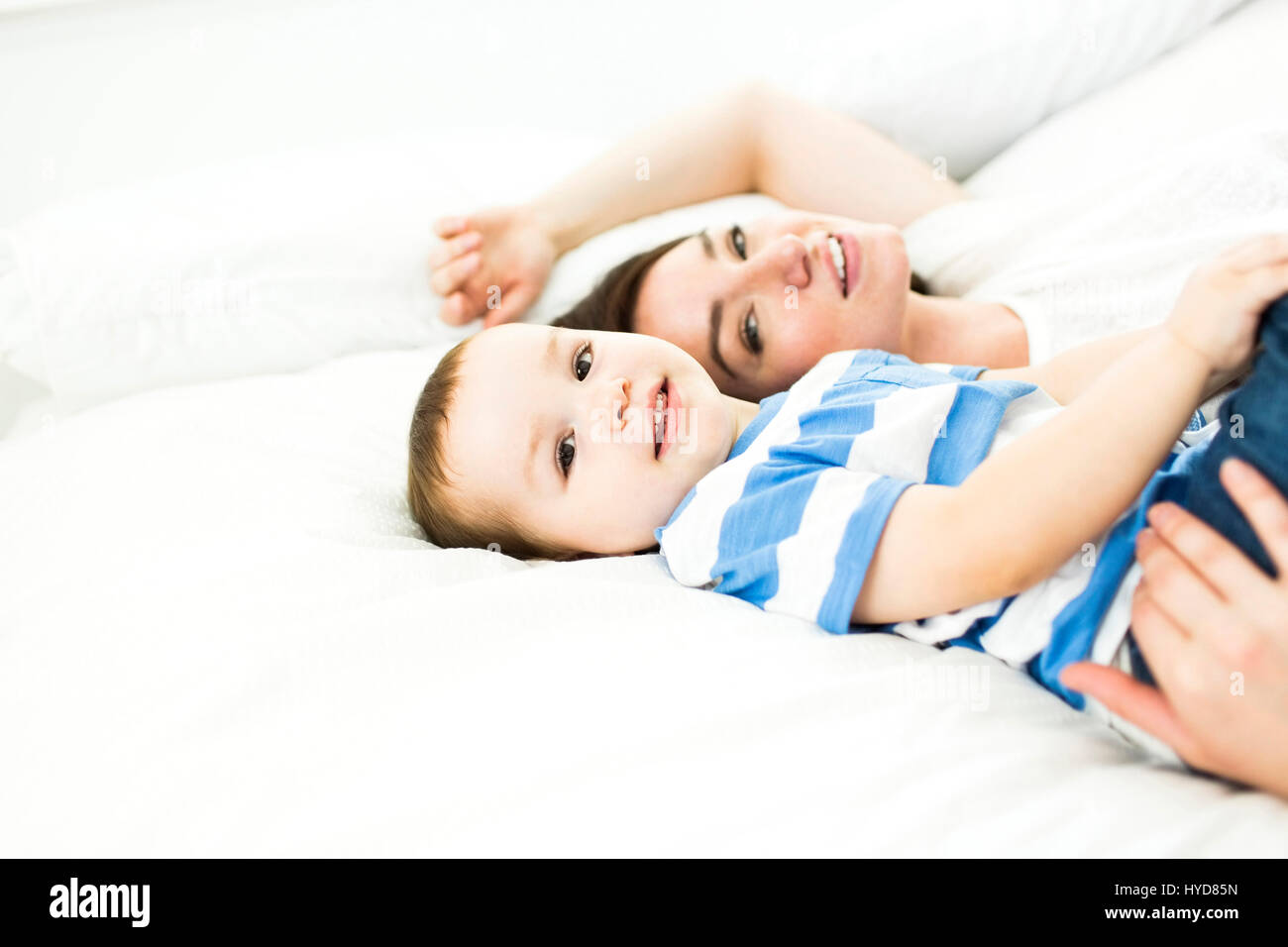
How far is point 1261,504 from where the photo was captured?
25.9 inches

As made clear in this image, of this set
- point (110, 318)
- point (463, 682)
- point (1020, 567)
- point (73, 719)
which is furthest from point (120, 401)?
point (1020, 567)

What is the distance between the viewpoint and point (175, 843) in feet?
2.16

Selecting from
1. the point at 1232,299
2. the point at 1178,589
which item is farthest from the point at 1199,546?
the point at 1232,299

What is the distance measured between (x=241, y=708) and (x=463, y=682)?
0.55 ft

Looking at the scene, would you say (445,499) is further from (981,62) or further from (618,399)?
(981,62)

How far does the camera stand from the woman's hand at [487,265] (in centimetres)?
147

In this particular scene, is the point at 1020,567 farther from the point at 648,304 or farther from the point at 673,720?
the point at 648,304

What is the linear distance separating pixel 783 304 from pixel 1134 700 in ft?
2.43

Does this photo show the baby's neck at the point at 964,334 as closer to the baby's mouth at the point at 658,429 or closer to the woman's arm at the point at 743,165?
the woman's arm at the point at 743,165

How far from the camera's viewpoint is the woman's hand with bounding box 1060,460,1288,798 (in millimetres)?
627

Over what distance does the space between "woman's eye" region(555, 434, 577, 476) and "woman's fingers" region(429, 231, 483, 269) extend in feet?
1.75

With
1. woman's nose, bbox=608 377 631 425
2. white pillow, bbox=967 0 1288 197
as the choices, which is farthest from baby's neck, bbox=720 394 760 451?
white pillow, bbox=967 0 1288 197

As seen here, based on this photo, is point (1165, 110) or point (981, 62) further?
point (981, 62)
